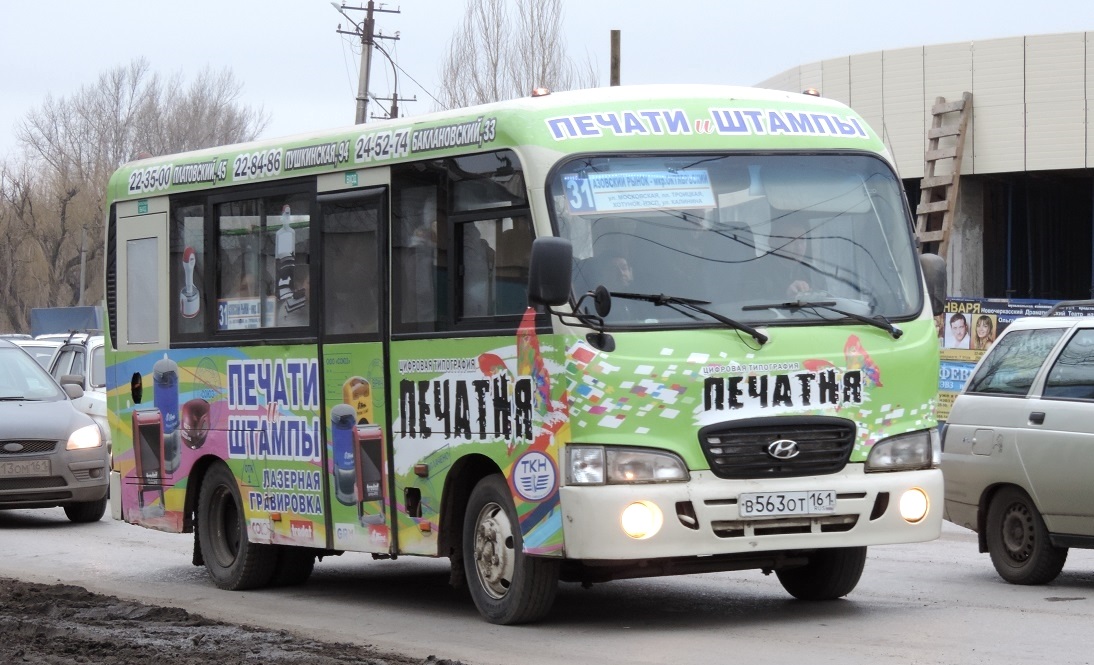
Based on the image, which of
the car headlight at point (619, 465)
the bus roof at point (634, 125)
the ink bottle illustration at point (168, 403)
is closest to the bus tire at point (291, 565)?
the ink bottle illustration at point (168, 403)

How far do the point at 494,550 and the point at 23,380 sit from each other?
10012 millimetres

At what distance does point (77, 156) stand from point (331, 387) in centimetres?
7705

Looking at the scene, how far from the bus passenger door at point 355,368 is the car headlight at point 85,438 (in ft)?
23.3

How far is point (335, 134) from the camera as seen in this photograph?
37.8ft

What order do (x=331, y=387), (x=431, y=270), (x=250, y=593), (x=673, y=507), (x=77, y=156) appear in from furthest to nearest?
(x=77, y=156) < (x=250, y=593) < (x=331, y=387) < (x=431, y=270) < (x=673, y=507)

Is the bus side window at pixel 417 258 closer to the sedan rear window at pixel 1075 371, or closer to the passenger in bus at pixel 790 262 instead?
the passenger in bus at pixel 790 262

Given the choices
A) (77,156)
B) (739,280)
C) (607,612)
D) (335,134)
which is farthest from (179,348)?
(77,156)

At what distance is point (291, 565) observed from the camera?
1268 centimetres

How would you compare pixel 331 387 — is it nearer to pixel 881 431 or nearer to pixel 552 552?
pixel 552 552

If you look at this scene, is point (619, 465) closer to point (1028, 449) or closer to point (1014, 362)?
point (1028, 449)

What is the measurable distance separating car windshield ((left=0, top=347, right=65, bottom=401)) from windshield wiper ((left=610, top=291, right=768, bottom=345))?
1043 cm

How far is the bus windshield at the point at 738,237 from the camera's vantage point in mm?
9352

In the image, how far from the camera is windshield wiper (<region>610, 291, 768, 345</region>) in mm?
9305

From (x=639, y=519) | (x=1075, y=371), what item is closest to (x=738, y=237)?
(x=639, y=519)
